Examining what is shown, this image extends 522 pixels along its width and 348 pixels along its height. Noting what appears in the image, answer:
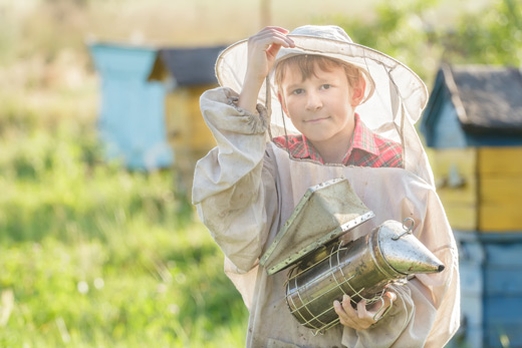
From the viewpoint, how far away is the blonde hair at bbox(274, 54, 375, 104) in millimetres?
2330

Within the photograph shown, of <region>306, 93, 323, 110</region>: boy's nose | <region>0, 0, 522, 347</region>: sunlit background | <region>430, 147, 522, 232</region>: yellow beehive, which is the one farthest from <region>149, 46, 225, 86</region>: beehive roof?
<region>306, 93, 323, 110</region>: boy's nose

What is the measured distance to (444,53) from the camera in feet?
31.9

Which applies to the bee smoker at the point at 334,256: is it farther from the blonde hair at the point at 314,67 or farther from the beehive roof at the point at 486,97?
the beehive roof at the point at 486,97

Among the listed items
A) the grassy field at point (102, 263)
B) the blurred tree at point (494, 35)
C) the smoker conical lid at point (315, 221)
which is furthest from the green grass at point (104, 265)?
the blurred tree at point (494, 35)

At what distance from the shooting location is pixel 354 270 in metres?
2.14

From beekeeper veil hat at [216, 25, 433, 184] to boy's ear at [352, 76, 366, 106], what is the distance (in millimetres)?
12

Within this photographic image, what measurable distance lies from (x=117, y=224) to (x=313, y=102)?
18.9ft

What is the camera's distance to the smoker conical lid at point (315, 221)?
221cm

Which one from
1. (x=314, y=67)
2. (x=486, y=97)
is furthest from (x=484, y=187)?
(x=314, y=67)

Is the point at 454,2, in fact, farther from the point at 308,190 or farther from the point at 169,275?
Result: the point at 308,190

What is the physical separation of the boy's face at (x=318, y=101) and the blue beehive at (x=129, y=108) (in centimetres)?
1012

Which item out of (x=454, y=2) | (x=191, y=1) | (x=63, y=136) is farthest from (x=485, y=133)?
(x=191, y=1)

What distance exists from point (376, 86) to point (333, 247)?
0.45 metres

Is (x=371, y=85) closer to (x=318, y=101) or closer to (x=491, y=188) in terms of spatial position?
(x=318, y=101)
